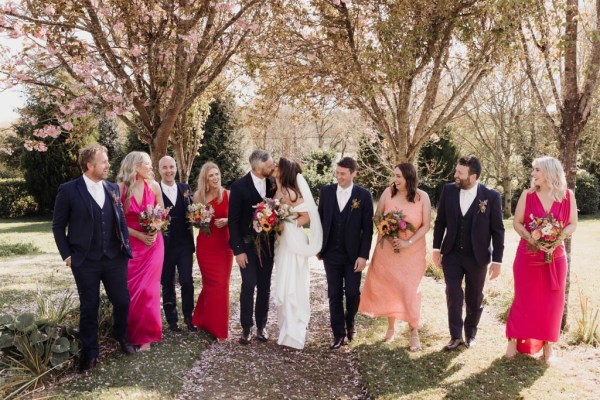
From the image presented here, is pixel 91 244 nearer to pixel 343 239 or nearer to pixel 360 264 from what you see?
pixel 343 239

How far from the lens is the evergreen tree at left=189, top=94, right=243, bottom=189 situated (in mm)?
21891

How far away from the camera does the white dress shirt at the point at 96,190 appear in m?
4.98

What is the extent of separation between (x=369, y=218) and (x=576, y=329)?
306cm

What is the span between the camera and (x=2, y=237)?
17.2 m

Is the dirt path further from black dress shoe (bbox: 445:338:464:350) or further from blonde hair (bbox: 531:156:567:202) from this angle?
blonde hair (bbox: 531:156:567:202)

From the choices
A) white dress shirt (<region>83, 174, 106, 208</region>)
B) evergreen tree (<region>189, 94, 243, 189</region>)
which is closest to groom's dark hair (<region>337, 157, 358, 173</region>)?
white dress shirt (<region>83, 174, 106, 208</region>)

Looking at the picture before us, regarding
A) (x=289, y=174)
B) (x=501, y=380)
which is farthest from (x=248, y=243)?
(x=501, y=380)

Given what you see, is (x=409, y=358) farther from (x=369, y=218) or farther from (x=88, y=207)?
(x=88, y=207)

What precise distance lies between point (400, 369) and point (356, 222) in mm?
1657

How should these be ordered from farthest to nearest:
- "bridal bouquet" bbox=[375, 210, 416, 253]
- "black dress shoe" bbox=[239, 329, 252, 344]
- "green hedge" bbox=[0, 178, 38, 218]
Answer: "green hedge" bbox=[0, 178, 38, 218], "black dress shoe" bbox=[239, 329, 252, 344], "bridal bouquet" bbox=[375, 210, 416, 253]

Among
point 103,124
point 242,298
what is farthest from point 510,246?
point 103,124

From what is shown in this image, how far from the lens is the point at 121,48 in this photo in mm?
7426

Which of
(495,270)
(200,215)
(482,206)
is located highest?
(482,206)

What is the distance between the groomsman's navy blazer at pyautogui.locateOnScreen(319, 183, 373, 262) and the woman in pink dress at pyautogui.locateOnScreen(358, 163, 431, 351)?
186 mm
